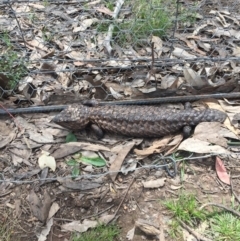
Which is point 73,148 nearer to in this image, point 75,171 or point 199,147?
→ point 75,171

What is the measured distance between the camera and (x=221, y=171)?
3291 mm

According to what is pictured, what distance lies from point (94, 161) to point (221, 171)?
0.94m

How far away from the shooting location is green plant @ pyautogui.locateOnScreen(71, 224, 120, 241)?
293cm

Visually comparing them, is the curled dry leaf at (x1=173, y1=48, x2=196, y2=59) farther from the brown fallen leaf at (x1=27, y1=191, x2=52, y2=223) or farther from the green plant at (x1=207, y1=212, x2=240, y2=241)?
the brown fallen leaf at (x1=27, y1=191, x2=52, y2=223)

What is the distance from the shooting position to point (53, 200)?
10.4 feet

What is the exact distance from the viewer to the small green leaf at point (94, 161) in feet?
11.1

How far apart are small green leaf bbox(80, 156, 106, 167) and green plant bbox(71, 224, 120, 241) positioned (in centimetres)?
55

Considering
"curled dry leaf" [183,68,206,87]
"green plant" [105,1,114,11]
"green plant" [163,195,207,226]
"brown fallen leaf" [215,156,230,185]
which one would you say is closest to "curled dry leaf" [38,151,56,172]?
"green plant" [163,195,207,226]

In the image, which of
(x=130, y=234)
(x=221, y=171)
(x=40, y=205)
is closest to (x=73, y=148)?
(x=40, y=205)

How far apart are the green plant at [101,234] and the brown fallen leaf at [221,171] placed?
0.86 metres

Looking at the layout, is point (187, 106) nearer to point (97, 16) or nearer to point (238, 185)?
point (238, 185)

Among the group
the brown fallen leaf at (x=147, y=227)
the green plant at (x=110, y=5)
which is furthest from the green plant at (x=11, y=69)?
the brown fallen leaf at (x=147, y=227)

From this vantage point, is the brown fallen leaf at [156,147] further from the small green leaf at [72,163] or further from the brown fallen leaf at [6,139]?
the brown fallen leaf at [6,139]

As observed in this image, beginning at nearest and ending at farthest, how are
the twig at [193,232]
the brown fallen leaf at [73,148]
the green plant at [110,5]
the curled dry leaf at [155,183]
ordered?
the twig at [193,232] → the curled dry leaf at [155,183] → the brown fallen leaf at [73,148] → the green plant at [110,5]
